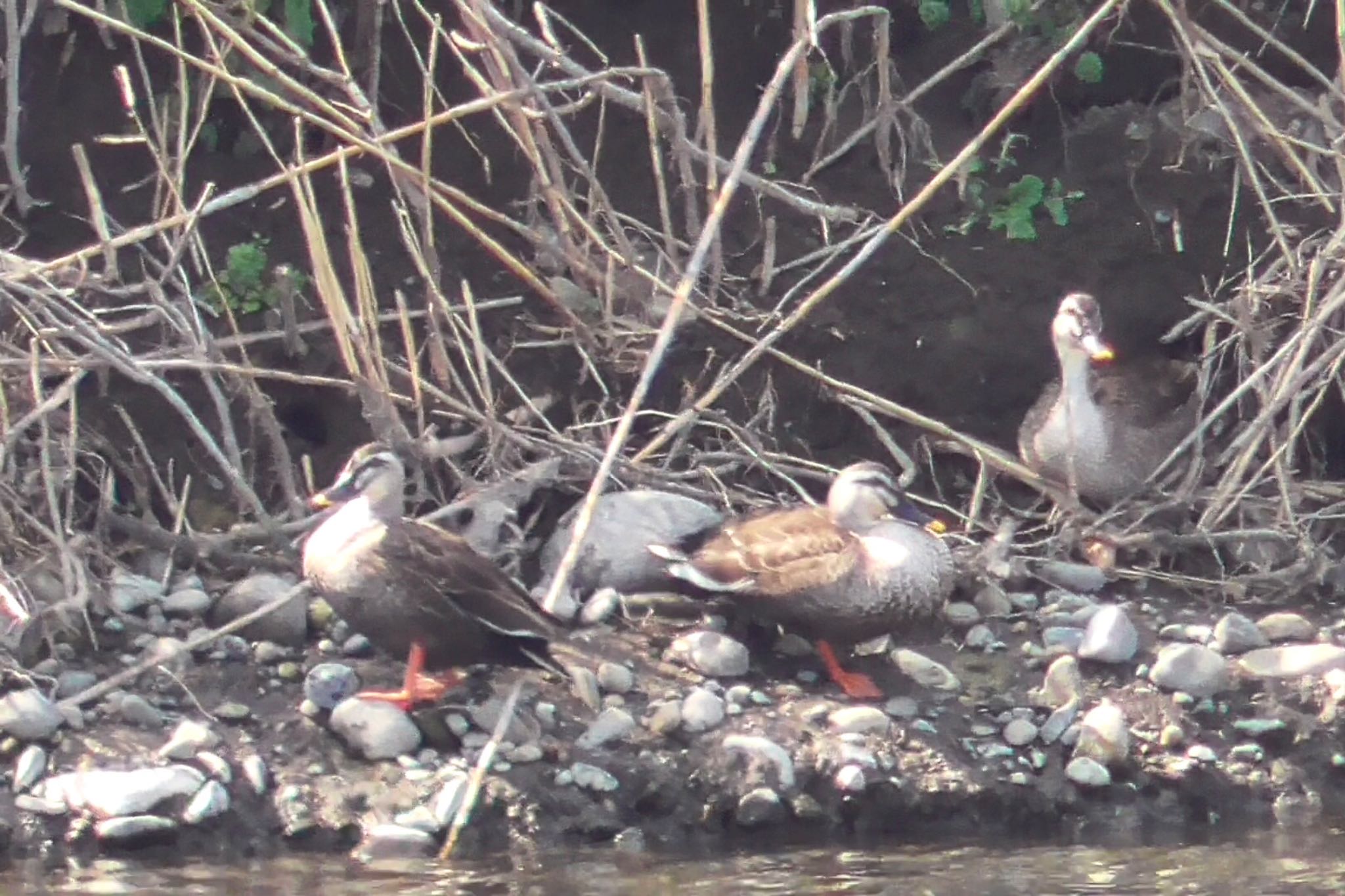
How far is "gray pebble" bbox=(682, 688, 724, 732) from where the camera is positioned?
550cm

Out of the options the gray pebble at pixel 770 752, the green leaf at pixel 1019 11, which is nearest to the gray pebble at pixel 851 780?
the gray pebble at pixel 770 752

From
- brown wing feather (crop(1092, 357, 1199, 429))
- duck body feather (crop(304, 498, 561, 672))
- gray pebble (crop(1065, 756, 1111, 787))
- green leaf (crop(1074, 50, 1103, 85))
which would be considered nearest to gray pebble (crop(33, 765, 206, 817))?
duck body feather (crop(304, 498, 561, 672))

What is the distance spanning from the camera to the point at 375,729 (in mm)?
5348

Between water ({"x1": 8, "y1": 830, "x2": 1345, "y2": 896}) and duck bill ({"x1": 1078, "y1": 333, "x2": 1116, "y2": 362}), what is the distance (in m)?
2.10

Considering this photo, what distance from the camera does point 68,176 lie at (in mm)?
7176

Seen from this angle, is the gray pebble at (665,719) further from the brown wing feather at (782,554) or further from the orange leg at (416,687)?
the orange leg at (416,687)

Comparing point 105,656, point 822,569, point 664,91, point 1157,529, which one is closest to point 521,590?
point 822,569

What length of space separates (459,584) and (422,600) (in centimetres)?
10

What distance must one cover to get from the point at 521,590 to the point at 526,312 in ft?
5.93

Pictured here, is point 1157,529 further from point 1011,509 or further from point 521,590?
point 521,590

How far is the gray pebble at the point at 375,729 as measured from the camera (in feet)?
17.5

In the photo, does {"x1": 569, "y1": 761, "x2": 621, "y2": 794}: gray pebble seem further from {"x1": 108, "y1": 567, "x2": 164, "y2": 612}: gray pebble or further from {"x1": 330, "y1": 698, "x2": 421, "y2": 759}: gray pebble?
{"x1": 108, "y1": 567, "x2": 164, "y2": 612}: gray pebble

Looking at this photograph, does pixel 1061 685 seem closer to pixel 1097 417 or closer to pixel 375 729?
pixel 1097 417

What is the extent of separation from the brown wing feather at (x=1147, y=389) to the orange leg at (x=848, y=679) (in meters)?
1.77
